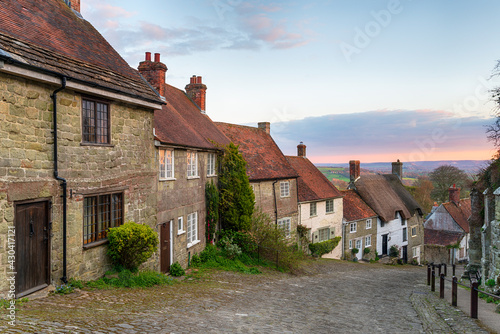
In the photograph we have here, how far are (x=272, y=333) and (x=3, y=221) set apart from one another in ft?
20.0

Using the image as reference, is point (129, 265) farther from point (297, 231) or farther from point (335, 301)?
point (297, 231)

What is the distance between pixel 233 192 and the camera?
1969 centimetres

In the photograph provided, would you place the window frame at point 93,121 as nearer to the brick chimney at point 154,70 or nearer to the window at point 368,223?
the brick chimney at point 154,70

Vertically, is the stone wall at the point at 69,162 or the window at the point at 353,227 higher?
the stone wall at the point at 69,162

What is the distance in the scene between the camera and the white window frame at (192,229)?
52.9 ft

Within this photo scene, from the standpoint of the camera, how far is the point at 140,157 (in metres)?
11.8

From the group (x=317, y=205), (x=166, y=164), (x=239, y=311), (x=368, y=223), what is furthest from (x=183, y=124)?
(x=368, y=223)

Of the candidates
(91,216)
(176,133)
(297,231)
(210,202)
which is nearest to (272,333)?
(91,216)

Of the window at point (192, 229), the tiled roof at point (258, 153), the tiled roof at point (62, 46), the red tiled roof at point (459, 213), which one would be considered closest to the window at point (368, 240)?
the tiled roof at point (258, 153)

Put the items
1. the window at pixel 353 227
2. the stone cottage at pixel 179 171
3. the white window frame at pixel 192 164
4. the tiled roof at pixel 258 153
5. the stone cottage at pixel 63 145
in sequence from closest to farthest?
1. the stone cottage at pixel 63 145
2. the stone cottage at pixel 179 171
3. the white window frame at pixel 192 164
4. the tiled roof at pixel 258 153
5. the window at pixel 353 227

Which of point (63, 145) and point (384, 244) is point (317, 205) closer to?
point (384, 244)

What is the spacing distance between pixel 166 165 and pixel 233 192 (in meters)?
6.46

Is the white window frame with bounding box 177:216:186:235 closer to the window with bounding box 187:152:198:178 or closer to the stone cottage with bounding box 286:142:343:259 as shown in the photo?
the window with bounding box 187:152:198:178

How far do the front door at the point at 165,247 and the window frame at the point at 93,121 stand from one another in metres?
4.68
